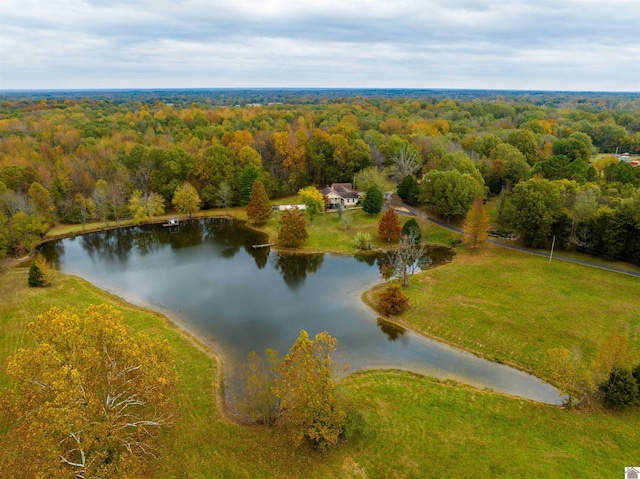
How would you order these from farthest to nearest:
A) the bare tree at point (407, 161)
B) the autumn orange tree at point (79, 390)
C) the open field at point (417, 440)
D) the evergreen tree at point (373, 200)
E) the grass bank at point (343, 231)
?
the bare tree at point (407, 161) → the evergreen tree at point (373, 200) → the grass bank at point (343, 231) → the open field at point (417, 440) → the autumn orange tree at point (79, 390)

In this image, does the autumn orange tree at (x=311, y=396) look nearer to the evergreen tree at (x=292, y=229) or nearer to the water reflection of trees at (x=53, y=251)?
the evergreen tree at (x=292, y=229)

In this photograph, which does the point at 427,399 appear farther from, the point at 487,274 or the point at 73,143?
the point at 73,143

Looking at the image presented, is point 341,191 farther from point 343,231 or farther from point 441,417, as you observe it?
point 441,417

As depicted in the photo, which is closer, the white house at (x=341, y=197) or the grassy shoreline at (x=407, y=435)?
the grassy shoreline at (x=407, y=435)

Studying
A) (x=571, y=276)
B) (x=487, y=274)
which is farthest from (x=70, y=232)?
(x=571, y=276)

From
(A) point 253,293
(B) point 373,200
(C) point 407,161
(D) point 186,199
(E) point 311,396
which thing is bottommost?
(A) point 253,293

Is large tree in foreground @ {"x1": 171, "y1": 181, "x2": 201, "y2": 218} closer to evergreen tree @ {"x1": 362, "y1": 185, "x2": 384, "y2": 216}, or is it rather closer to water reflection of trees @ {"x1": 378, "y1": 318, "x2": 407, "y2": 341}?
evergreen tree @ {"x1": 362, "y1": 185, "x2": 384, "y2": 216}

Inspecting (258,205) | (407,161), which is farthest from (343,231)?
(407,161)

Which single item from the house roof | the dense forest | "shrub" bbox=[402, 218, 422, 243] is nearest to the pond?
"shrub" bbox=[402, 218, 422, 243]

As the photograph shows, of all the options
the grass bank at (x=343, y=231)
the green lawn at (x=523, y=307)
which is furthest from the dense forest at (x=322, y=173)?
the green lawn at (x=523, y=307)
